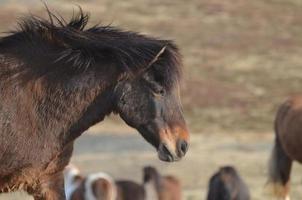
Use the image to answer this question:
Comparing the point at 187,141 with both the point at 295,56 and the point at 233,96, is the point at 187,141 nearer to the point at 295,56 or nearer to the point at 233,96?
the point at 233,96

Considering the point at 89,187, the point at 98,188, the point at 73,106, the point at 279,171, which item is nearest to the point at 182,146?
the point at 73,106

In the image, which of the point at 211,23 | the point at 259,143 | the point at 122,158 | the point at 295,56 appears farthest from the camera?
the point at 211,23

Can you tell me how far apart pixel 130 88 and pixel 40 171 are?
68 centimetres

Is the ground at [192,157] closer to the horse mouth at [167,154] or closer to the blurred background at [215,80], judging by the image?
the blurred background at [215,80]

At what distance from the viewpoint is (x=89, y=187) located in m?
11.3

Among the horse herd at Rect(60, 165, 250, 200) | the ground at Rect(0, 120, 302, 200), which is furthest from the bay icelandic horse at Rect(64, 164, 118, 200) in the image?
the ground at Rect(0, 120, 302, 200)

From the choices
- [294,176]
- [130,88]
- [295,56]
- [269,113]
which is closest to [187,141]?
[130,88]

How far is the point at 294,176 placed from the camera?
55.8 ft

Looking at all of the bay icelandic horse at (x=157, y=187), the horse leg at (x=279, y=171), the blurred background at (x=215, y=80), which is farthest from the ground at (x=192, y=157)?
the bay icelandic horse at (x=157, y=187)

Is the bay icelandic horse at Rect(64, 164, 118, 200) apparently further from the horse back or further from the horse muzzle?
the horse muzzle

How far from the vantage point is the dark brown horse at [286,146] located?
1500 centimetres

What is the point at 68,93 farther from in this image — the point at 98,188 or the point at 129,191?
the point at 129,191

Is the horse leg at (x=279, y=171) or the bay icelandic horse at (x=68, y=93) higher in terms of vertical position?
the bay icelandic horse at (x=68, y=93)

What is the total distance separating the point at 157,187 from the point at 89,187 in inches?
30.3
